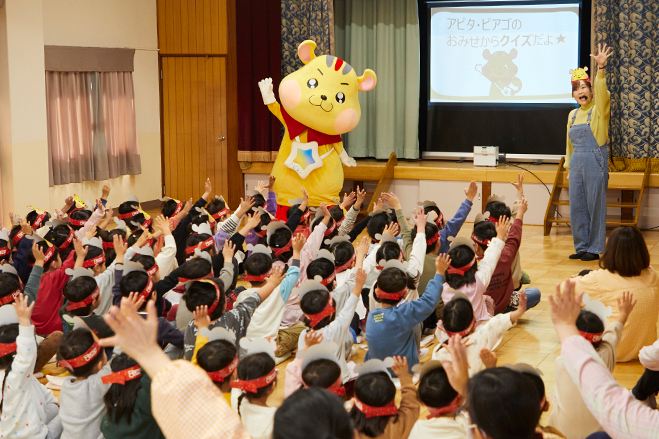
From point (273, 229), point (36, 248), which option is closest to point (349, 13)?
point (273, 229)

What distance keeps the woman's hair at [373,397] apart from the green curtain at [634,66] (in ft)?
19.9

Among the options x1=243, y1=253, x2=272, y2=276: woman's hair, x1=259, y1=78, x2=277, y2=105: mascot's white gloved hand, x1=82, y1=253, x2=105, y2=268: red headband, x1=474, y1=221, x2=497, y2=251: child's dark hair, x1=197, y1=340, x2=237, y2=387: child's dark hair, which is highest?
x1=259, y1=78, x2=277, y2=105: mascot's white gloved hand

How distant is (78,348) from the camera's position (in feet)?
7.59

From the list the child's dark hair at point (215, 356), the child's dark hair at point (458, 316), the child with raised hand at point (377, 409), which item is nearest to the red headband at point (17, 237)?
the child's dark hair at point (215, 356)

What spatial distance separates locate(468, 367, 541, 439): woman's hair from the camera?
141 cm

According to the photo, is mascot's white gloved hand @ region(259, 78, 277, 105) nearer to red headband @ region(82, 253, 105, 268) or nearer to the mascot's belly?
the mascot's belly

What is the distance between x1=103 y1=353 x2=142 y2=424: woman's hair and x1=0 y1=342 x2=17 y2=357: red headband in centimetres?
56

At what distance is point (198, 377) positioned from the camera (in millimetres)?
1279

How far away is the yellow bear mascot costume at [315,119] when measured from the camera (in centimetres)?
672

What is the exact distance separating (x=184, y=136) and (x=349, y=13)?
2452 millimetres

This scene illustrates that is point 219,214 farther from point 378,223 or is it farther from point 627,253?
point 627,253

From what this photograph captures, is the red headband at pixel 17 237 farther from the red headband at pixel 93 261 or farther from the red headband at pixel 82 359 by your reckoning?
the red headband at pixel 82 359

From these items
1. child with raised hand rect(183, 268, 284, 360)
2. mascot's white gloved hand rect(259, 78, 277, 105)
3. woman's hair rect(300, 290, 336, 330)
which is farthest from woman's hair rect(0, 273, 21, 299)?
mascot's white gloved hand rect(259, 78, 277, 105)

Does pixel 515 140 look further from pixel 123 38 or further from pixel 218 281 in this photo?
pixel 218 281
